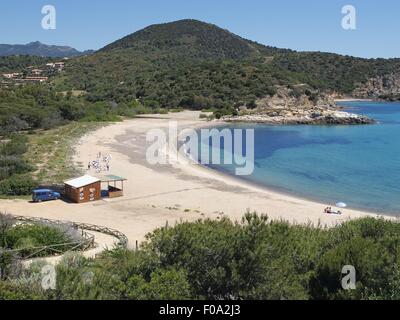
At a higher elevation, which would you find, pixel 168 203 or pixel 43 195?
pixel 43 195

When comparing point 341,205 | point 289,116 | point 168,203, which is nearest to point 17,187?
point 168,203

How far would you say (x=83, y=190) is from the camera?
2517 centimetres

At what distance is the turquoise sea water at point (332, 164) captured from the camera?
30812 millimetres

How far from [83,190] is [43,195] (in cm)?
204

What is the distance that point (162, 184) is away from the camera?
3050 centimetres

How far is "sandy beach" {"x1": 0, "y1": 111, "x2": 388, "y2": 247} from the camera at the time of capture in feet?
73.5

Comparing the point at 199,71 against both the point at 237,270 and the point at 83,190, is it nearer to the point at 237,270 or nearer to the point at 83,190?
the point at 83,190

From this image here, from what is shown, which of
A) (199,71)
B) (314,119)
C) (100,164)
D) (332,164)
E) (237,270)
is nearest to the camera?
(237,270)

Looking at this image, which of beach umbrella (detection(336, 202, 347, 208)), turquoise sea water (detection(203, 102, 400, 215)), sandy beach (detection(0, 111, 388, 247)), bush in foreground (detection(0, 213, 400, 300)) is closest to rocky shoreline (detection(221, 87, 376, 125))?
turquoise sea water (detection(203, 102, 400, 215))

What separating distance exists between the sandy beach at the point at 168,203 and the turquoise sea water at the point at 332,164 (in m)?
3.09

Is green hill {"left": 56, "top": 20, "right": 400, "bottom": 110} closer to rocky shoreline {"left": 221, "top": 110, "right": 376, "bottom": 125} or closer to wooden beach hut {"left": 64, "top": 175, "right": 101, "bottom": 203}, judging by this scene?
rocky shoreline {"left": 221, "top": 110, "right": 376, "bottom": 125}

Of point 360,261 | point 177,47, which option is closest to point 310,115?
point 360,261
